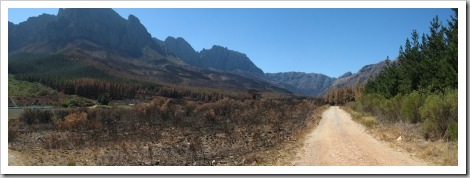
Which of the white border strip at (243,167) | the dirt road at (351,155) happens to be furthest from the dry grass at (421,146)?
the white border strip at (243,167)

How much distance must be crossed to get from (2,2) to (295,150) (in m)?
11.2

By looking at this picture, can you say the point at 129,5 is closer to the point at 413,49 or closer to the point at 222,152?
the point at 222,152

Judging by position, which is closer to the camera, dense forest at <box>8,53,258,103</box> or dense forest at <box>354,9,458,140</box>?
dense forest at <box>354,9,458,140</box>

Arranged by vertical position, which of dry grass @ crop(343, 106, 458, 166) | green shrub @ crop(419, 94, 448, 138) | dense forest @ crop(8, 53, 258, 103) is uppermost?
dense forest @ crop(8, 53, 258, 103)

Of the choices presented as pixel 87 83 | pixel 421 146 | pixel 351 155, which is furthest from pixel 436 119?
pixel 87 83

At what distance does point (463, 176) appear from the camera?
11086 mm

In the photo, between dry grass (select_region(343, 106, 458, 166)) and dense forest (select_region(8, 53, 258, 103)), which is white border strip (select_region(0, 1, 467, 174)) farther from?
dense forest (select_region(8, 53, 258, 103))

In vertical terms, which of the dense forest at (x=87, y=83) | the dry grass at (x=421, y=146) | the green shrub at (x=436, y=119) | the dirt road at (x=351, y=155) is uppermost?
the dense forest at (x=87, y=83)

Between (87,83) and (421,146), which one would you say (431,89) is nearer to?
(421,146)

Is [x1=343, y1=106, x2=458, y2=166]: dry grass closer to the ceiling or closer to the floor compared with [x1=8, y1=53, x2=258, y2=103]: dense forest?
closer to the floor

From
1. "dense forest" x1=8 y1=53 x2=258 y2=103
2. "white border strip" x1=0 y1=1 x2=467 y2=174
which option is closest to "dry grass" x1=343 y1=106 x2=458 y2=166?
"white border strip" x1=0 y1=1 x2=467 y2=174

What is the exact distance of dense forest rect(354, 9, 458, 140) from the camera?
1812 centimetres

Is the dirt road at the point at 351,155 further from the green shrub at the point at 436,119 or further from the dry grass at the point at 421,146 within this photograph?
the green shrub at the point at 436,119

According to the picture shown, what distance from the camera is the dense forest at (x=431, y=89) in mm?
18125
